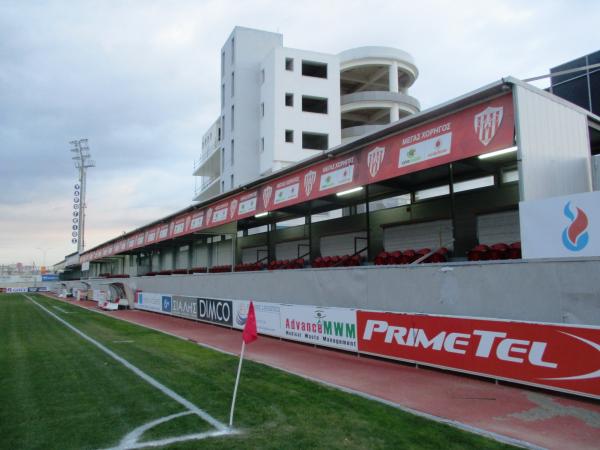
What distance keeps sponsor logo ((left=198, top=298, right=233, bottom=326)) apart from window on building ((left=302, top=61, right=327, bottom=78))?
25954 mm

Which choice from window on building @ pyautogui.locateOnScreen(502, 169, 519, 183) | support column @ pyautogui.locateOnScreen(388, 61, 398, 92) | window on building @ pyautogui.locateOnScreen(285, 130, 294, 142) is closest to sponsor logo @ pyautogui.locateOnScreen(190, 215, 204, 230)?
window on building @ pyautogui.locateOnScreen(285, 130, 294, 142)

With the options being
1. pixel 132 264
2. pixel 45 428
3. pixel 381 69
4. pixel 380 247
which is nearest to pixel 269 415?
pixel 45 428

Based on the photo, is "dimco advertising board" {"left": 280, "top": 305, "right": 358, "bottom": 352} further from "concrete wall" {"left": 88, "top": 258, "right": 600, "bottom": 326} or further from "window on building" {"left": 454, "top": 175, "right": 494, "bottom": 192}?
"window on building" {"left": 454, "top": 175, "right": 494, "bottom": 192}

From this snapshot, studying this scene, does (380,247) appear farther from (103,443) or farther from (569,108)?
(103,443)

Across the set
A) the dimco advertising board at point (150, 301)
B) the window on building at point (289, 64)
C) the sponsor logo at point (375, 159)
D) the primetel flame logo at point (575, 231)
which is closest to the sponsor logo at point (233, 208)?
the dimco advertising board at point (150, 301)

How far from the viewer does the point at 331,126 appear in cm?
3856

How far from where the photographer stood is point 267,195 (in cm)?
1906

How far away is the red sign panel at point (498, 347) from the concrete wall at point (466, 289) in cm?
46

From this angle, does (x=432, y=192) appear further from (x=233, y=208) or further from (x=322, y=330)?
(x=233, y=208)

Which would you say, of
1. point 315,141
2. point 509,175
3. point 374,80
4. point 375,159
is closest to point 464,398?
point 375,159

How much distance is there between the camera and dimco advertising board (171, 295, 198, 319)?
22.7 m

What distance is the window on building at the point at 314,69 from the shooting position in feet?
131

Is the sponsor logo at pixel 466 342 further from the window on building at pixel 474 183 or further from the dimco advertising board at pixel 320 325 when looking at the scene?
the window on building at pixel 474 183

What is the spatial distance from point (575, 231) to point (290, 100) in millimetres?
32489
